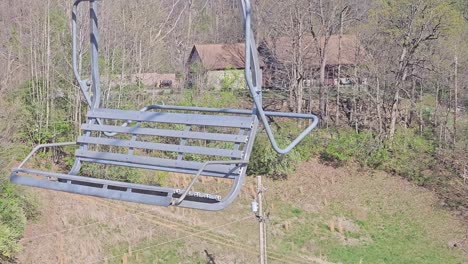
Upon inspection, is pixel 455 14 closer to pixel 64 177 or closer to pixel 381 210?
pixel 381 210

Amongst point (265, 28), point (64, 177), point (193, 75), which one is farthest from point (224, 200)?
point (265, 28)

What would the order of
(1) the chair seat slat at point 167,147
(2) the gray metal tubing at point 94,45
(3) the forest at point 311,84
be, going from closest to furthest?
(1) the chair seat slat at point 167,147, (2) the gray metal tubing at point 94,45, (3) the forest at point 311,84

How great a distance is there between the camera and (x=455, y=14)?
603 inches

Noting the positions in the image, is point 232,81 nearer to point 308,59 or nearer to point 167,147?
point 308,59

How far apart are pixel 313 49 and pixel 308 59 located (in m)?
0.78

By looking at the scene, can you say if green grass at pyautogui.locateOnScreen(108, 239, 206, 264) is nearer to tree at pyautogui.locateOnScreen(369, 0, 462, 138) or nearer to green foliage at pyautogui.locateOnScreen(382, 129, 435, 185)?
green foliage at pyautogui.locateOnScreen(382, 129, 435, 185)

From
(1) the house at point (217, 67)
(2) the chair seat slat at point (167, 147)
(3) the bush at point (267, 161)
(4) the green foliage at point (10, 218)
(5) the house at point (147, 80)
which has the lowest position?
(4) the green foliage at point (10, 218)

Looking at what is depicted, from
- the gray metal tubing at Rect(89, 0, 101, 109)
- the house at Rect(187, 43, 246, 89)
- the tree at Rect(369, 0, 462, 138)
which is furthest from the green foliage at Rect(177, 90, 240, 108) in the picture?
the gray metal tubing at Rect(89, 0, 101, 109)

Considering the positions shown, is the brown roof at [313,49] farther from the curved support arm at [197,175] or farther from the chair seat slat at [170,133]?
the curved support arm at [197,175]

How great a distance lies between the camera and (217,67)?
2222cm

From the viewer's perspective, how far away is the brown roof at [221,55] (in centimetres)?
2259

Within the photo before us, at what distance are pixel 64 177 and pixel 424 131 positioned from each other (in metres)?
15.2

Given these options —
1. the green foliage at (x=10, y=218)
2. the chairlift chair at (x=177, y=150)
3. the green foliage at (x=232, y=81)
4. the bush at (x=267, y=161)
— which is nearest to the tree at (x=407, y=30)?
the bush at (x=267, y=161)

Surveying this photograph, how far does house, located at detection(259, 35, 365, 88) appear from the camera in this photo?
58.9 feet
